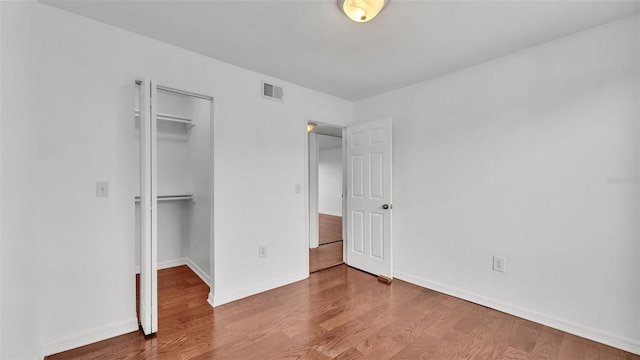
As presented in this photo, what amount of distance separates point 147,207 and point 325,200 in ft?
24.1

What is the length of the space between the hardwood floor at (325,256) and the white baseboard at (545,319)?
1.27 m

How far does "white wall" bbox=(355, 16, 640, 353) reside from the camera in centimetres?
196

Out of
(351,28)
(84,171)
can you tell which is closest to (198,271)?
(84,171)

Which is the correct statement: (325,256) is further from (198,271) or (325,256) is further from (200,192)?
(200,192)

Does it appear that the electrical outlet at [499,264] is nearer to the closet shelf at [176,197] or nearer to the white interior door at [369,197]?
the white interior door at [369,197]

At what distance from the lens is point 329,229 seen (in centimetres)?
664

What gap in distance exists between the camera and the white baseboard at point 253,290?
2604mm

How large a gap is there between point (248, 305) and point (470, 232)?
7.85 feet

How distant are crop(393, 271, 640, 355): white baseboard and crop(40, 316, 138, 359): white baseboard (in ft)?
9.53

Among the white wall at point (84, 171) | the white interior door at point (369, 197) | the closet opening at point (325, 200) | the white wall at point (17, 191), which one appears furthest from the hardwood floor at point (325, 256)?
the white wall at point (17, 191)

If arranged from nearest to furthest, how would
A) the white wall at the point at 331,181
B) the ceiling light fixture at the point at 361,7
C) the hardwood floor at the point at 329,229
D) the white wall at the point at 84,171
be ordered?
the white wall at the point at 84,171, the ceiling light fixture at the point at 361,7, the hardwood floor at the point at 329,229, the white wall at the point at 331,181

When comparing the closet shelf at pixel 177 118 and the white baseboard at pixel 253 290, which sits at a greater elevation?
the closet shelf at pixel 177 118

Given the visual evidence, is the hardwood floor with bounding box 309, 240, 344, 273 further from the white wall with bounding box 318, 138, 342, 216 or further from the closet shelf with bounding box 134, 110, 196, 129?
the white wall with bounding box 318, 138, 342, 216

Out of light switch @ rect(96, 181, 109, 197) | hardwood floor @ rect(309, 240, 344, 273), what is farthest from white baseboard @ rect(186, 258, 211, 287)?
light switch @ rect(96, 181, 109, 197)
